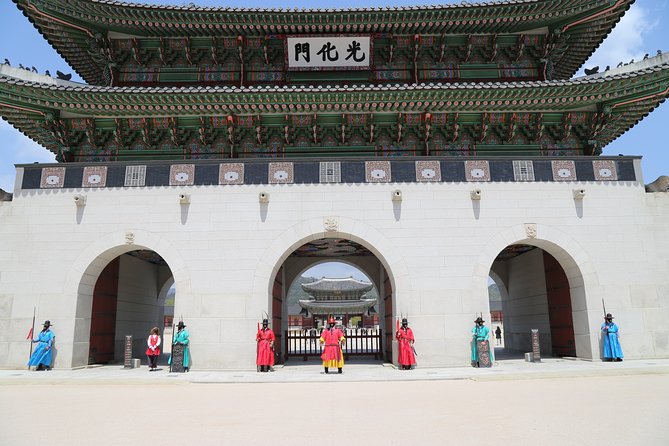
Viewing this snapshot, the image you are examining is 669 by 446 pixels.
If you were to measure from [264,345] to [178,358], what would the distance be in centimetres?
250

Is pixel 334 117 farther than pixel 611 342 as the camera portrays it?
Yes

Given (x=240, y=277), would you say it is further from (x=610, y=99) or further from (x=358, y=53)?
(x=610, y=99)

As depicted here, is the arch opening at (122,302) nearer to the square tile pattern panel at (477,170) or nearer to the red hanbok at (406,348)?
the red hanbok at (406,348)

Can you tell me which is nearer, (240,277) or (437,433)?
(437,433)

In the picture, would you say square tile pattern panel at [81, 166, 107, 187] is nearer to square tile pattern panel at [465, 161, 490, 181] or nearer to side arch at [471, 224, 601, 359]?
square tile pattern panel at [465, 161, 490, 181]

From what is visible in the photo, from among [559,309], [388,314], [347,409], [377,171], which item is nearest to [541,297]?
[559,309]

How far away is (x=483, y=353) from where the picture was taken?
12.9m

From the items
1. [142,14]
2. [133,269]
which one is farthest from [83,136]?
[133,269]

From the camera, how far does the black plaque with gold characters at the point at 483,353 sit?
42.2 ft

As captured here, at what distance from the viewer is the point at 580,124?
1504 centimetres

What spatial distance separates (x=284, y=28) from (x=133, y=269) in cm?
1093

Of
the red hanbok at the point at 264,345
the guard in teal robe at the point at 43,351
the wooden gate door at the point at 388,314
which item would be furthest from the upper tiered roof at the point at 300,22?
the red hanbok at the point at 264,345

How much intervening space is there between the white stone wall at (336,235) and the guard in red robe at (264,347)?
0.37 meters

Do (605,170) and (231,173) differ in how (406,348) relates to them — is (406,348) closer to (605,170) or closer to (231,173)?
(231,173)
